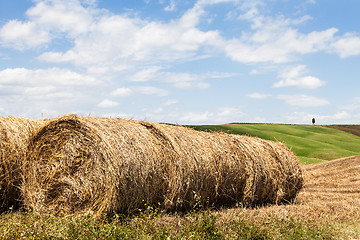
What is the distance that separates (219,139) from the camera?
9.30m

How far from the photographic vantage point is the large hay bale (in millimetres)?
8331

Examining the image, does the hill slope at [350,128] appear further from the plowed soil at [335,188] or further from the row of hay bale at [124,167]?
the row of hay bale at [124,167]

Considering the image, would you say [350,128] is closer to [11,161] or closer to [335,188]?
[335,188]

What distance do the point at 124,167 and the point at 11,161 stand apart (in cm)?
331

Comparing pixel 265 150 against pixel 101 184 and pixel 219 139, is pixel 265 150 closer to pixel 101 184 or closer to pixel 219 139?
pixel 219 139

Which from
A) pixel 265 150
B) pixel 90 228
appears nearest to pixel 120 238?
pixel 90 228

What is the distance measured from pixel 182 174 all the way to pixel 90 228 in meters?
2.50

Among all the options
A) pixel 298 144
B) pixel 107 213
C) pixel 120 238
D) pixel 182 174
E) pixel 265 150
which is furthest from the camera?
pixel 298 144

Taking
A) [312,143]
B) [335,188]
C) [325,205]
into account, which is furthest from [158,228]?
[312,143]

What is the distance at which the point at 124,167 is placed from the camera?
22.8ft

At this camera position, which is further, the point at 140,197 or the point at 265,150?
the point at 265,150

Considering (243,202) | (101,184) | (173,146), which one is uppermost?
(173,146)

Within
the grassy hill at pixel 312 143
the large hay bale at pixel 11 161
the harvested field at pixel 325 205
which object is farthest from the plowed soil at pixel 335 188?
the large hay bale at pixel 11 161

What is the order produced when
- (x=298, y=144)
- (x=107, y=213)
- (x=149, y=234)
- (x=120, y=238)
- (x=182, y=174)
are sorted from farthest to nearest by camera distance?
(x=298, y=144), (x=182, y=174), (x=107, y=213), (x=149, y=234), (x=120, y=238)
